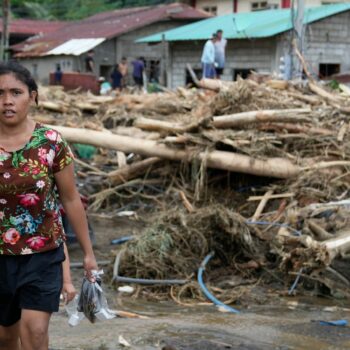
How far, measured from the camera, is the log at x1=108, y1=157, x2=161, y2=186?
10727mm

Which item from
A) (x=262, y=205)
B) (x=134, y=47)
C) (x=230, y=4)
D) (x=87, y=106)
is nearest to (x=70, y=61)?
(x=134, y=47)

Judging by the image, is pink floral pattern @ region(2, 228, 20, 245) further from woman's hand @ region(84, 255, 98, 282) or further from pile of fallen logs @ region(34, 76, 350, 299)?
pile of fallen logs @ region(34, 76, 350, 299)

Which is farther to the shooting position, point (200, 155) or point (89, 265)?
point (200, 155)

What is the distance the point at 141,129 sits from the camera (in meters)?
11.0

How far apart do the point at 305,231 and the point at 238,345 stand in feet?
9.14

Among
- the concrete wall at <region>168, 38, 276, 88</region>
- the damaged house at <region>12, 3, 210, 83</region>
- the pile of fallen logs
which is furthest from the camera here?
the damaged house at <region>12, 3, 210, 83</region>

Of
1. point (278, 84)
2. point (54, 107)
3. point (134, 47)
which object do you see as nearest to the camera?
point (278, 84)

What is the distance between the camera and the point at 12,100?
10.5ft

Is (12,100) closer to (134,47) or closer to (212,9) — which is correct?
(134,47)

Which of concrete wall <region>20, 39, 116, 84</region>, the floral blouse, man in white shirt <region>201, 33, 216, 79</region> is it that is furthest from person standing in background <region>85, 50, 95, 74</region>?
the floral blouse

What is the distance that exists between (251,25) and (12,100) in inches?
855

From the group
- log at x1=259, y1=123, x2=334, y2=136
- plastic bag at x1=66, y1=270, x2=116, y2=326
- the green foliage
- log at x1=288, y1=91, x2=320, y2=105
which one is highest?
the green foliage

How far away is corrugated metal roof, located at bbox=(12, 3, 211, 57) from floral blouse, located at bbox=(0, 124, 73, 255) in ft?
92.8

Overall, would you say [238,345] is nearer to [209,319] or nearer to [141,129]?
[209,319]
